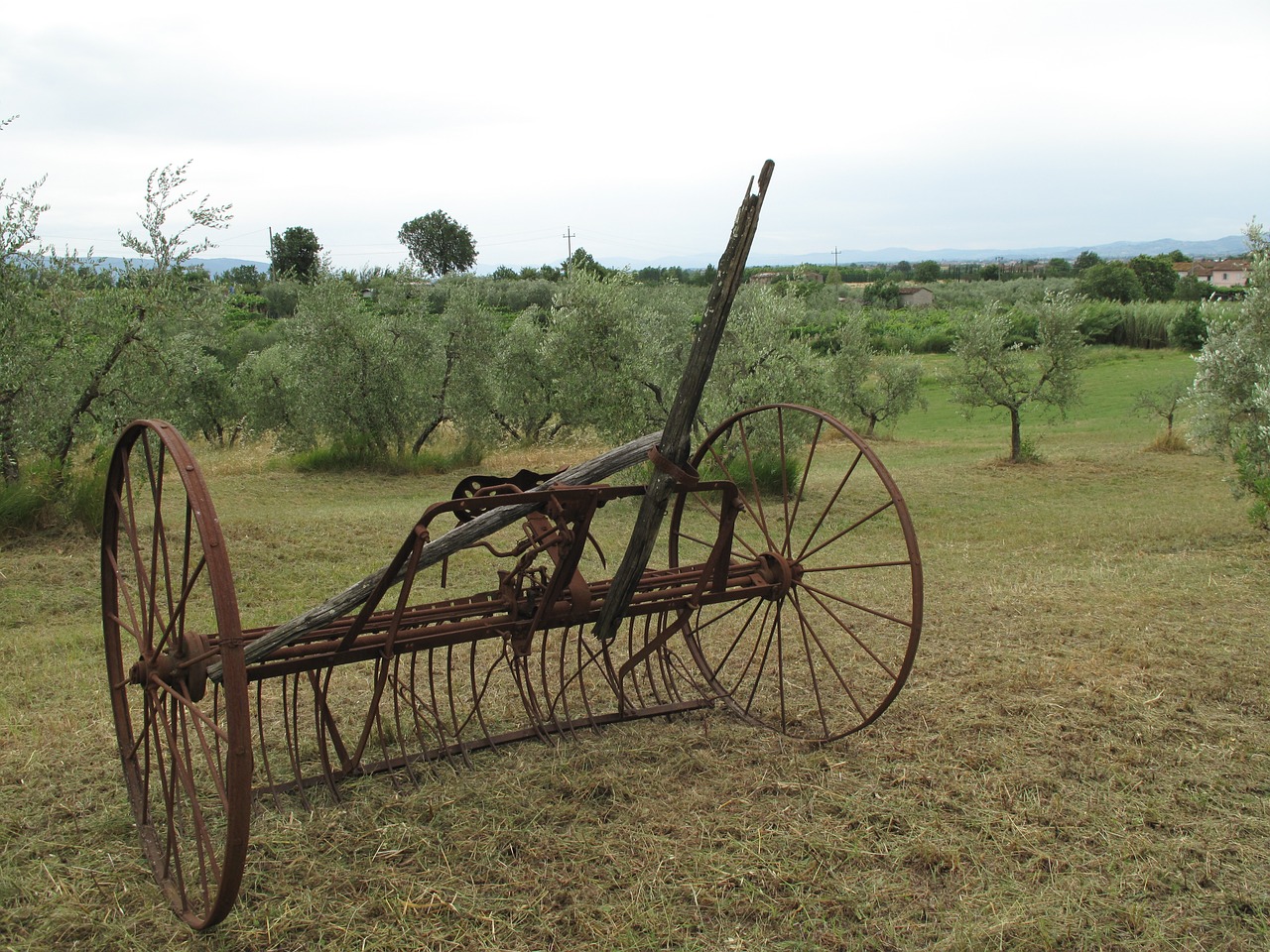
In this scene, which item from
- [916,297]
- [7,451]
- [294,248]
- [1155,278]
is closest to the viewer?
[7,451]

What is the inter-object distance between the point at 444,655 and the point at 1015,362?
14.8 m

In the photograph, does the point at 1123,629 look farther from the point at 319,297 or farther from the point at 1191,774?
the point at 319,297

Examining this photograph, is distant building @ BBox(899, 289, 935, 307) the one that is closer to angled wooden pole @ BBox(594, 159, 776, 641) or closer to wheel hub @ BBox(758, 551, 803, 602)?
wheel hub @ BBox(758, 551, 803, 602)

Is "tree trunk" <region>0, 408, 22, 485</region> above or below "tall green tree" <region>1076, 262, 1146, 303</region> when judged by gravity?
below

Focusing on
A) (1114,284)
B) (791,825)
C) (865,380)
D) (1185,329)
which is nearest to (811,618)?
(791,825)

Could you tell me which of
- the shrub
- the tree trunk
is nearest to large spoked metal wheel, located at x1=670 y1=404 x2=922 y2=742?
the tree trunk

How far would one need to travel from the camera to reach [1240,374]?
10984mm

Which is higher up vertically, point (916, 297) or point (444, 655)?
point (916, 297)

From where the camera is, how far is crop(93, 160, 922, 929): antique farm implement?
3.00 metres

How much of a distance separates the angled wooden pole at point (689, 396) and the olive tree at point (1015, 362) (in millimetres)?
15229

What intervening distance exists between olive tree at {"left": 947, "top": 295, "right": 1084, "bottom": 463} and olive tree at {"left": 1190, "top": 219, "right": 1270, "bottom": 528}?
5122 mm

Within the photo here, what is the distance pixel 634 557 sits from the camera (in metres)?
3.76

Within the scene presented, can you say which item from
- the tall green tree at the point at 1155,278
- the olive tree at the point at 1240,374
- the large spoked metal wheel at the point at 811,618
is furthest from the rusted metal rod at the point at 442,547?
the tall green tree at the point at 1155,278

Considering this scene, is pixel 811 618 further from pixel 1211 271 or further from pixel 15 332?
pixel 1211 271
